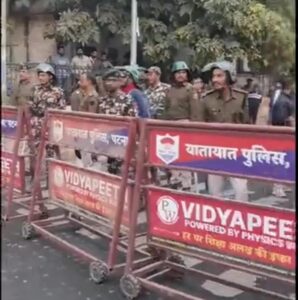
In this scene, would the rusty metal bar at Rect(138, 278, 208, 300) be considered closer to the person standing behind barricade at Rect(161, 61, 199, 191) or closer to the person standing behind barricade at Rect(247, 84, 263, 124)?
the person standing behind barricade at Rect(161, 61, 199, 191)

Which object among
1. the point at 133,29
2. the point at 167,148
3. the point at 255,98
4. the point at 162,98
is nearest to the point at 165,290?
the point at 167,148

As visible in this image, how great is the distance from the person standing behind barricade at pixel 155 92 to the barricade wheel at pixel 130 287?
10.1 ft

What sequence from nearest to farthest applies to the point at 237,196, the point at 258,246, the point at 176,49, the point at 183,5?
1. the point at 258,246
2. the point at 237,196
3. the point at 183,5
4. the point at 176,49

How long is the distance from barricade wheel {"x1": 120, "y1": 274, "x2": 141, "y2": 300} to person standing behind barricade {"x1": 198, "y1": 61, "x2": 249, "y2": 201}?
1373mm

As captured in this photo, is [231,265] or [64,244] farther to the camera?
[64,244]

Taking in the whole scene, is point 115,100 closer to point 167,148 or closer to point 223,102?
point 223,102

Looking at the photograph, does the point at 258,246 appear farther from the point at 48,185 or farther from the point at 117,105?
the point at 117,105

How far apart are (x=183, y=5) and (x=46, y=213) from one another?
5585 millimetres

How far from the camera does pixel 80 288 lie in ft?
12.2

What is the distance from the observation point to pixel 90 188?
4062 mm

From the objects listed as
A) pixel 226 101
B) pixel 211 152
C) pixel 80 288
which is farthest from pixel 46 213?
pixel 211 152

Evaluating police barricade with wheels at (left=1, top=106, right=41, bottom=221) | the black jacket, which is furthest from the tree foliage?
police barricade with wheels at (left=1, top=106, right=41, bottom=221)

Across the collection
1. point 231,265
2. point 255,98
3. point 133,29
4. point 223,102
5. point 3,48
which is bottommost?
point 231,265

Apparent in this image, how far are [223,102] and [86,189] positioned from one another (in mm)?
1529
